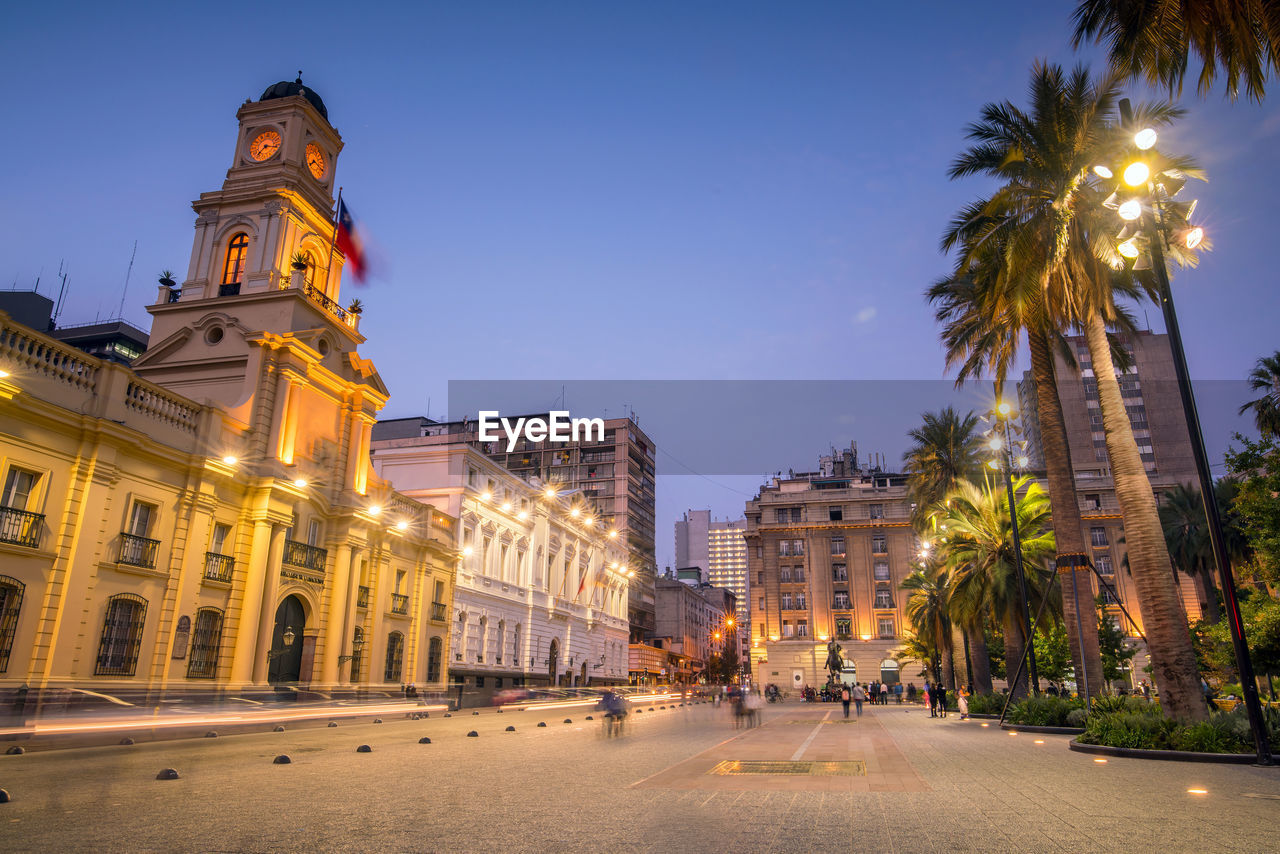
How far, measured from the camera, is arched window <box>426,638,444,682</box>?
38750 mm

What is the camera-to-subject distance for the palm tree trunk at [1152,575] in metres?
14.9

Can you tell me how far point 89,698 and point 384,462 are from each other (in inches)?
1050

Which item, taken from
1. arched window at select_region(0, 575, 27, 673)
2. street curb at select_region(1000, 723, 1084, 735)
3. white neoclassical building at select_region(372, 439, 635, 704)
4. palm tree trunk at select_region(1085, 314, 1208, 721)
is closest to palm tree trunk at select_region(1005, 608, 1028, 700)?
street curb at select_region(1000, 723, 1084, 735)

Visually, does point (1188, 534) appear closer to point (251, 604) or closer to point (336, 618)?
point (336, 618)

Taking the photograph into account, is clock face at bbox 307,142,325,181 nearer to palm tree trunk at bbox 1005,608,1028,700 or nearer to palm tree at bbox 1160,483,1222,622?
palm tree trunk at bbox 1005,608,1028,700

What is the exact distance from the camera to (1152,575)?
16000 millimetres

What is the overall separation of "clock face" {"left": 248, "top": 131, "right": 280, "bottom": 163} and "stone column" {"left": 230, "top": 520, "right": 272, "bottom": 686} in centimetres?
1796

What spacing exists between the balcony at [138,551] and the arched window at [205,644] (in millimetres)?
2830

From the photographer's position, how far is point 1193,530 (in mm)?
51781

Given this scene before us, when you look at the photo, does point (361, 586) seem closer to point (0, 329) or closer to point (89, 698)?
point (89, 698)

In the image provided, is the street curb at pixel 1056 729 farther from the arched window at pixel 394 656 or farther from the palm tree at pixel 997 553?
the arched window at pixel 394 656

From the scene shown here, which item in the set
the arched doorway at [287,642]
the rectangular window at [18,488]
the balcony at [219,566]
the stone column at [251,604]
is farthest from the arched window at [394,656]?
the rectangular window at [18,488]

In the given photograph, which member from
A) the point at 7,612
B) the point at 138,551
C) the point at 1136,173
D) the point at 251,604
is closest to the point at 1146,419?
the point at 1136,173

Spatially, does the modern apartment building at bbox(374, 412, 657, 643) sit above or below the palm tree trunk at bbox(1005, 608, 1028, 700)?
above
